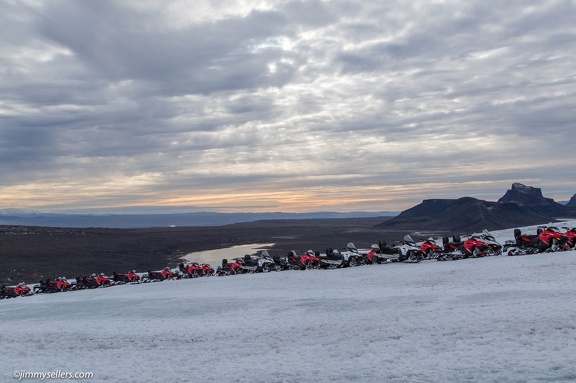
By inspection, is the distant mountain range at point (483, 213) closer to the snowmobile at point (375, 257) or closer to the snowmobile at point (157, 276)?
the snowmobile at point (375, 257)

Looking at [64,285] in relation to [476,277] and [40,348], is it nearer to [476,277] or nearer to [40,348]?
[40,348]

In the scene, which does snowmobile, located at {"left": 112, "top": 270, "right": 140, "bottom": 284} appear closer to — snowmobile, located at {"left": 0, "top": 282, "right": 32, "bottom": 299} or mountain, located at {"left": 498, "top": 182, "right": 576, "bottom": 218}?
snowmobile, located at {"left": 0, "top": 282, "right": 32, "bottom": 299}

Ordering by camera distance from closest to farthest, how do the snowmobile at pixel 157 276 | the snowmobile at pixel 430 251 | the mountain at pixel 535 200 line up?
the snowmobile at pixel 430 251
the snowmobile at pixel 157 276
the mountain at pixel 535 200

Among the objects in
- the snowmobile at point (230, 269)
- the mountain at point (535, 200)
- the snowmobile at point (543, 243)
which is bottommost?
the snowmobile at point (230, 269)

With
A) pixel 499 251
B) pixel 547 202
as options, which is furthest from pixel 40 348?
pixel 547 202

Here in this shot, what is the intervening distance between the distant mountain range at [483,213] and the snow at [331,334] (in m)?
95.6

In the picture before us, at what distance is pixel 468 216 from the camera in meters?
126

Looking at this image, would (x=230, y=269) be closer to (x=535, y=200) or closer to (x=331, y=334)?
Result: (x=331, y=334)

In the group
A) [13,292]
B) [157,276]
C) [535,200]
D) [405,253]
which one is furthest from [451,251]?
[535,200]

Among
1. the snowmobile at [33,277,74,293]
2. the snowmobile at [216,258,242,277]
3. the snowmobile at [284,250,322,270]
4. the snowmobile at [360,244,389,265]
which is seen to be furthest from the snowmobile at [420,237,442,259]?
the snowmobile at [33,277,74,293]

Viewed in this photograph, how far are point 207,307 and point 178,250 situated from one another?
64.2 metres

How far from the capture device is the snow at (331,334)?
1004 centimetres

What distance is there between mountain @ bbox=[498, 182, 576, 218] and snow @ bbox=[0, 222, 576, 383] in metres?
138

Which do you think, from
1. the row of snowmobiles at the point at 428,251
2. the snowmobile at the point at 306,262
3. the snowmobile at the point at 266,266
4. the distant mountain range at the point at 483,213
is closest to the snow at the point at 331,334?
the row of snowmobiles at the point at 428,251
